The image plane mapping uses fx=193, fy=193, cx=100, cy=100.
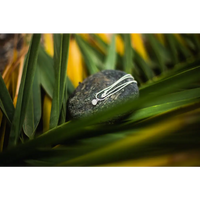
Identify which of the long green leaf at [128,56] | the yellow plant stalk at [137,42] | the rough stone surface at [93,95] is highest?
the yellow plant stalk at [137,42]

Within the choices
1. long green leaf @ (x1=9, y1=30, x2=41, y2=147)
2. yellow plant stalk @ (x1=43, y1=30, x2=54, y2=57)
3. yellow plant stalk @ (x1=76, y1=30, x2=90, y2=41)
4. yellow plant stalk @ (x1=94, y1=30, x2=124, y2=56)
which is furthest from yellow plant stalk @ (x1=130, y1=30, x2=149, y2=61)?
long green leaf @ (x1=9, y1=30, x2=41, y2=147)

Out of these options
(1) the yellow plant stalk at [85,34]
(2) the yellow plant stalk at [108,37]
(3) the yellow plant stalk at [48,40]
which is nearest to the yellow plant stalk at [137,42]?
(2) the yellow plant stalk at [108,37]

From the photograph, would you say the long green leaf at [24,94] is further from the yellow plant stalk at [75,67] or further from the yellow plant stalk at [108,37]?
the yellow plant stalk at [108,37]

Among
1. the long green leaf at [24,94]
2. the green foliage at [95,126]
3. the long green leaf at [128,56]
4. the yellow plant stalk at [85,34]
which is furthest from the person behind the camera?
the yellow plant stalk at [85,34]

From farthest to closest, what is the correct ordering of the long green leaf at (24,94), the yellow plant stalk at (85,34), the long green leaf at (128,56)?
the yellow plant stalk at (85,34), the long green leaf at (128,56), the long green leaf at (24,94)

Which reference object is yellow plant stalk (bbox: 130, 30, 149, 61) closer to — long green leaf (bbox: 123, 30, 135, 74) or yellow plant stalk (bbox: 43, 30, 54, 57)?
long green leaf (bbox: 123, 30, 135, 74)

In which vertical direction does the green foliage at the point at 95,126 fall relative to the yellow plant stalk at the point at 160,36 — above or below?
below

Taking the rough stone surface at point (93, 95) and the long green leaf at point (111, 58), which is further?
the long green leaf at point (111, 58)
